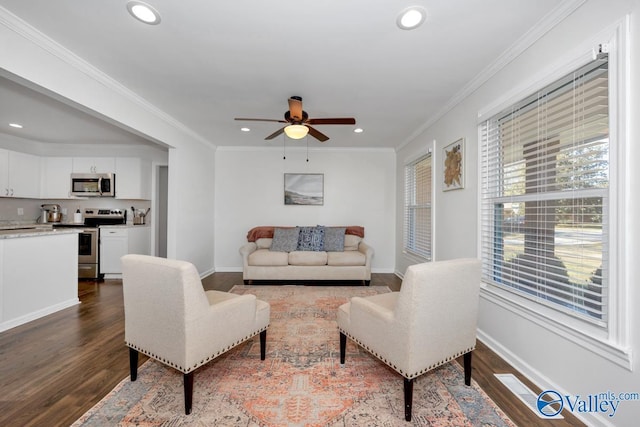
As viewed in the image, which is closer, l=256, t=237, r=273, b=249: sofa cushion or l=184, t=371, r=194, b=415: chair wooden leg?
l=184, t=371, r=194, b=415: chair wooden leg

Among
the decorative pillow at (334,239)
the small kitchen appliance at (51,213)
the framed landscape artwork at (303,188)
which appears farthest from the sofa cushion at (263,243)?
the small kitchen appliance at (51,213)

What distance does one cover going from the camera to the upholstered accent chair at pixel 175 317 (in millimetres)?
1472

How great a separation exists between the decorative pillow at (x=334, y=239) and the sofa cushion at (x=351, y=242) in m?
0.19

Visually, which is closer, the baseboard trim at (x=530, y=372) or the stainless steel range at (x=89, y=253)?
the baseboard trim at (x=530, y=372)

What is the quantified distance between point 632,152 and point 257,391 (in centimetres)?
251

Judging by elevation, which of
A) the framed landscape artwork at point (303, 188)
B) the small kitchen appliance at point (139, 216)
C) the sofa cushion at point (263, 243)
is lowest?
the sofa cushion at point (263, 243)

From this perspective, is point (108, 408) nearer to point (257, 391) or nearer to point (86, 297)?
point (257, 391)

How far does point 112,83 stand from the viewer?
260 cm

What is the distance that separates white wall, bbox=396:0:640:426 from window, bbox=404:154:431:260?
32.8 inches

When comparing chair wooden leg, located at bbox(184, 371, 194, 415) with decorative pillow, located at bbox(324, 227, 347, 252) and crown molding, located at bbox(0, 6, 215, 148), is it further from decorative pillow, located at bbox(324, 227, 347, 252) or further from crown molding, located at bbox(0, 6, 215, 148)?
decorative pillow, located at bbox(324, 227, 347, 252)

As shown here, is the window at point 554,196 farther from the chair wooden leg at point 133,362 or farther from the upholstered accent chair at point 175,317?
the chair wooden leg at point 133,362

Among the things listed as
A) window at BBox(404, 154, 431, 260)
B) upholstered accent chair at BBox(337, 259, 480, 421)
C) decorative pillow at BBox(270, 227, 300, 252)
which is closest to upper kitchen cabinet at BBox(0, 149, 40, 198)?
decorative pillow at BBox(270, 227, 300, 252)

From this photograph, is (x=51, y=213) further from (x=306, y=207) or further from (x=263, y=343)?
(x=263, y=343)

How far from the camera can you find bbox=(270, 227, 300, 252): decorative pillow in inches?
181
